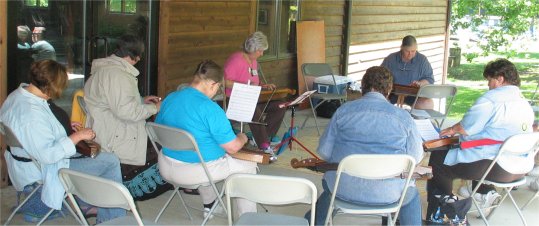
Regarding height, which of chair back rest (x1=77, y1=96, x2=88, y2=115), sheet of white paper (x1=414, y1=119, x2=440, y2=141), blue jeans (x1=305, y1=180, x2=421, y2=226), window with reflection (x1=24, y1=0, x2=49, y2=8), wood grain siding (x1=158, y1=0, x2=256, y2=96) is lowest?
blue jeans (x1=305, y1=180, x2=421, y2=226)

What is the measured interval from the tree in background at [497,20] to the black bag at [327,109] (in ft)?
37.6

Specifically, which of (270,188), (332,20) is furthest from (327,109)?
(270,188)

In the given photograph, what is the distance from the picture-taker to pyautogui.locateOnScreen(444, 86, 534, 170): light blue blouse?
415 cm

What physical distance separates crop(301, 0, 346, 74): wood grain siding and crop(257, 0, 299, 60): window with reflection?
0.20 metres

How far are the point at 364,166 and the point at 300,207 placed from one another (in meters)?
1.56

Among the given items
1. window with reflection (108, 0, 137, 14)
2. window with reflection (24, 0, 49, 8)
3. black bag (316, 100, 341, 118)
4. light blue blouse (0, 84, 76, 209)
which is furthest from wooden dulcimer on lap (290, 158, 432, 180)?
black bag (316, 100, 341, 118)

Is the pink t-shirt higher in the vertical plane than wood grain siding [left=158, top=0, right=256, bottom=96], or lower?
lower

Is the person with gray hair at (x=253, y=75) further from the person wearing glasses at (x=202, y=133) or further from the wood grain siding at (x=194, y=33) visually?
the person wearing glasses at (x=202, y=133)

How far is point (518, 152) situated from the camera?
4.04 m

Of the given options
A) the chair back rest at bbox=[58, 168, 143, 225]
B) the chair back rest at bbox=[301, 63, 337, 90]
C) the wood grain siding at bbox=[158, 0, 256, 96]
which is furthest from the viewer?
the chair back rest at bbox=[301, 63, 337, 90]

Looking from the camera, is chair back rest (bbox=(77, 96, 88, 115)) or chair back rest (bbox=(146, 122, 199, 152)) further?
chair back rest (bbox=(77, 96, 88, 115))

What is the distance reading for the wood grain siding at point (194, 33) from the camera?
644 cm

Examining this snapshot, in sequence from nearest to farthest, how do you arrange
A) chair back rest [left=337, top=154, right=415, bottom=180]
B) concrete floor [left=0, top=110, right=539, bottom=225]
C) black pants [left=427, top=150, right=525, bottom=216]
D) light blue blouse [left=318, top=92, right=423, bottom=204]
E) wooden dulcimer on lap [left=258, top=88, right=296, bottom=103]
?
chair back rest [left=337, top=154, right=415, bottom=180] → light blue blouse [left=318, top=92, right=423, bottom=204] → black pants [left=427, top=150, right=525, bottom=216] → concrete floor [left=0, top=110, right=539, bottom=225] → wooden dulcimer on lap [left=258, top=88, right=296, bottom=103]

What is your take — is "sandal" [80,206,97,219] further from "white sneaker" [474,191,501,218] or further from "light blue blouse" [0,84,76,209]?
"white sneaker" [474,191,501,218]
